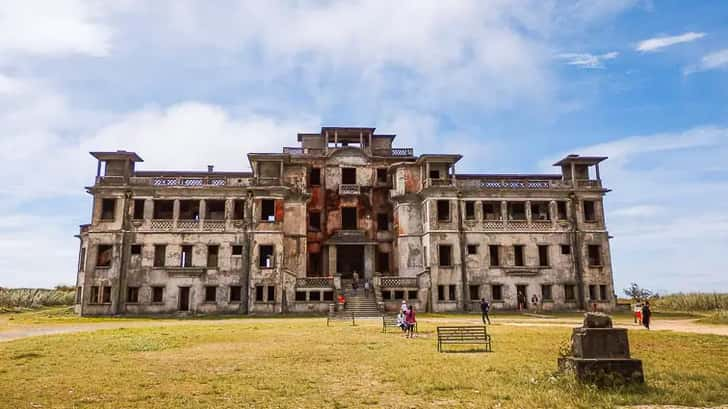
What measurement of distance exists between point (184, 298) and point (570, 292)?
34012 mm

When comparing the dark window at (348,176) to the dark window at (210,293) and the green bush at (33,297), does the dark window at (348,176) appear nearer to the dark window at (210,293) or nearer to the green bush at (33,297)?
the dark window at (210,293)

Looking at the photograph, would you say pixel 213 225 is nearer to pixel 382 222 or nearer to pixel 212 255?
pixel 212 255

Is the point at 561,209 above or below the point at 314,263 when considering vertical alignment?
above

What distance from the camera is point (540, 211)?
44688 millimetres

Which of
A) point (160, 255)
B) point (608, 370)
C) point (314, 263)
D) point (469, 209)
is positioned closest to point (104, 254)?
point (160, 255)

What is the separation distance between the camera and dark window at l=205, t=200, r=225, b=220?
44.1m

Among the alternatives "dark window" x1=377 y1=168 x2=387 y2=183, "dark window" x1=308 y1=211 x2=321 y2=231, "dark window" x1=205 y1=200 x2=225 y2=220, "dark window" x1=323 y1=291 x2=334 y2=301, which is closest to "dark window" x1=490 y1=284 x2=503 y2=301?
"dark window" x1=323 y1=291 x2=334 y2=301

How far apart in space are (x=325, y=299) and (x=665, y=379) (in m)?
30.8

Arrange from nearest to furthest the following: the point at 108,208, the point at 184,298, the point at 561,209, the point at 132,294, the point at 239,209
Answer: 1. the point at 132,294
2. the point at 184,298
3. the point at 108,208
4. the point at 239,209
5. the point at 561,209

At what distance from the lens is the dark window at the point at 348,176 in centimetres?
4725

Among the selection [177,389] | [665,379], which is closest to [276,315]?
[177,389]

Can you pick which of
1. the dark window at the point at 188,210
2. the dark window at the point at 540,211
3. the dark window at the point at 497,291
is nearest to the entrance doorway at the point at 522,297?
the dark window at the point at 497,291

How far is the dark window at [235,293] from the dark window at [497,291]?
22.0 metres

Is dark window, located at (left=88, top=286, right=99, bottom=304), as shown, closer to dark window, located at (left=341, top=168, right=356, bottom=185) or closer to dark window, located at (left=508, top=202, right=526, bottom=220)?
dark window, located at (left=341, top=168, right=356, bottom=185)
